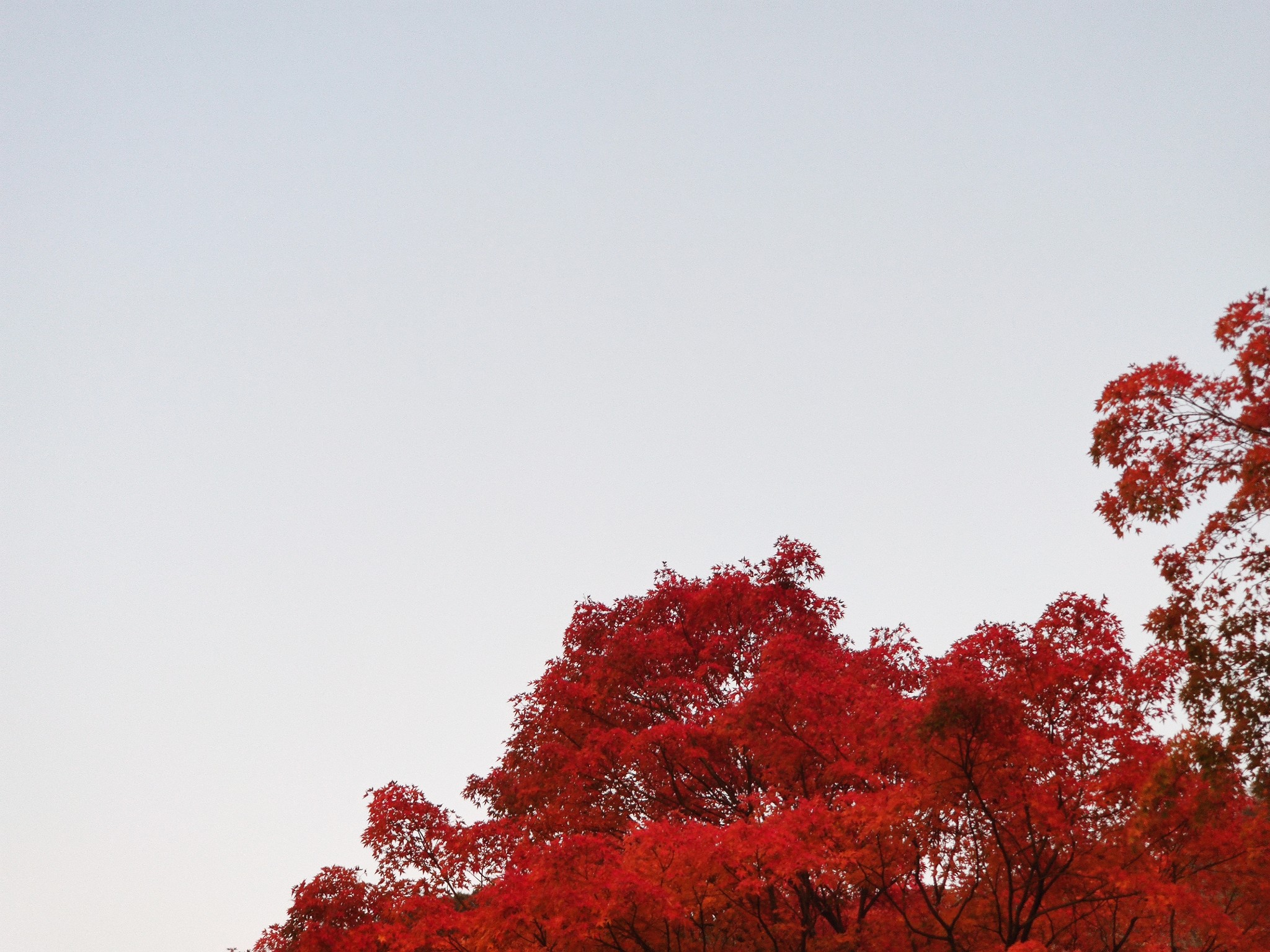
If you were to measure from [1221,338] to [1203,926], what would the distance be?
8.73 metres

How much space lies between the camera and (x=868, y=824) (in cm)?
1491

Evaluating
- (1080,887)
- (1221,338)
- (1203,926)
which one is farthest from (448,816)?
(1221,338)

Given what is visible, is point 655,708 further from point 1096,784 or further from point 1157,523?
point 1157,523

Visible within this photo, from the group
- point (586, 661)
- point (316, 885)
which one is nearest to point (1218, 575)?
point (586, 661)

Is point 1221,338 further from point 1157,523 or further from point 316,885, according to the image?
point 316,885

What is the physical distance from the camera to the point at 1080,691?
1544 cm

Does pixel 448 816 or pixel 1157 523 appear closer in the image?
pixel 1157 523

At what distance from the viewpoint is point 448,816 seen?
19.4 m

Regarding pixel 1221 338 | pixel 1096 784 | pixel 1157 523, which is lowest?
pixel 1096 784

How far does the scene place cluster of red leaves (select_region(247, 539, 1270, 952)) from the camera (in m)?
14.8

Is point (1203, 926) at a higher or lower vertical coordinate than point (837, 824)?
lower

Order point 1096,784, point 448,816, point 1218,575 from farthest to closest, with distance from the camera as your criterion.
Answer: point 448,816 → point 1096,784 → point 1218,575

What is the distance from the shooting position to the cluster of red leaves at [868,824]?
581 inches

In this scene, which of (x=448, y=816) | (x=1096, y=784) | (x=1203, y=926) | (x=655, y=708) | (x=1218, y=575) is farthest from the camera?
(x=655, y=708)
